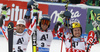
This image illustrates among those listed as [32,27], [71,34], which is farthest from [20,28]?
[71,34]

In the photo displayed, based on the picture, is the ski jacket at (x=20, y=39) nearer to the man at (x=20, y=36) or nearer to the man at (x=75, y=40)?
the man at (x=20, y=36)

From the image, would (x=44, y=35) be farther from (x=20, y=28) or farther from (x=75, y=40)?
(x=75, y=40)

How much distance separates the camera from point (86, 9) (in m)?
6.77

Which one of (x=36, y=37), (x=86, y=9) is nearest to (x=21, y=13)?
(x=86, y=9)

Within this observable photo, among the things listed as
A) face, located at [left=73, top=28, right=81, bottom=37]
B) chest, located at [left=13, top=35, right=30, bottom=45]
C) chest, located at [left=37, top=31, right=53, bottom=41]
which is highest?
face, located at [left=73, top=28, right=81, bottom=37]

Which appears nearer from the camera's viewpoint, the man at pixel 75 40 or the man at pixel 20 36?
the man at pixel 75 40

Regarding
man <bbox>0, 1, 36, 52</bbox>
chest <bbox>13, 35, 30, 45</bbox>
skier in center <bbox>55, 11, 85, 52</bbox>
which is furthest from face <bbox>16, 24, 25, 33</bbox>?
skier in center <bbox>55, 11, 85, 52</bbox>

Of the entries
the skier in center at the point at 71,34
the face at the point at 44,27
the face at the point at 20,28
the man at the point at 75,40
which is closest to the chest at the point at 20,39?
the face at the point at 20,28

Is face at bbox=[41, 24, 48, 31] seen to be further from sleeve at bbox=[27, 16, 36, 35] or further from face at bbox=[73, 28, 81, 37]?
face at bbox=[73, 28, 81, 37]

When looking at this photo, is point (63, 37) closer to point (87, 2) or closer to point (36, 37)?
point (36, 37)

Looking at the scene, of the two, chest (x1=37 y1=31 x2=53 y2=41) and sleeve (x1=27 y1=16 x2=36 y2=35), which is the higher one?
sleeve (x1=27 y1=16 x2=36 y2=35)

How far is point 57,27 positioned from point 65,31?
0.21 m

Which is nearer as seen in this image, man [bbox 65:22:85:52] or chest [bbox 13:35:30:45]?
man [bbox 65:22:85:52]

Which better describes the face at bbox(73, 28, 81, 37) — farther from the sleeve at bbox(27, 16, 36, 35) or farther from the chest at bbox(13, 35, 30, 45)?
the chest at bbox(13, 35, 30, 45)
